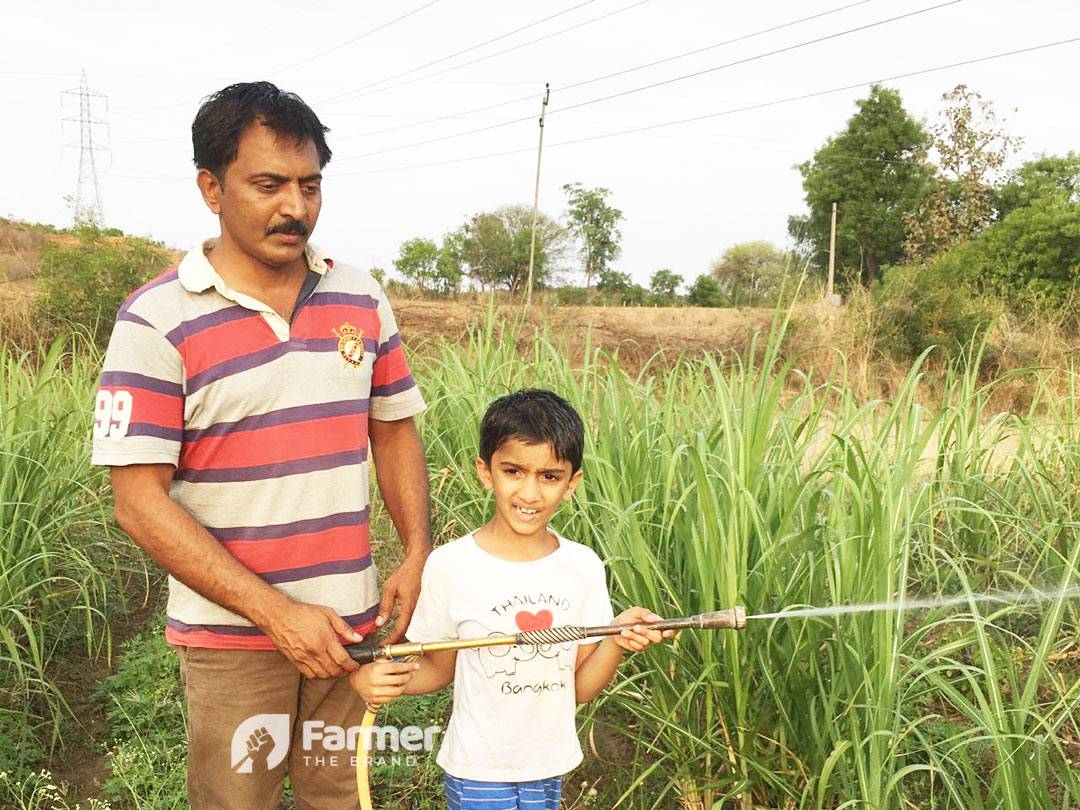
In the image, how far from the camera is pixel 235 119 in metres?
1.74

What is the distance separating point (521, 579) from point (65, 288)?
1121 centimetres

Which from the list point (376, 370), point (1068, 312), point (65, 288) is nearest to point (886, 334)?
point (1068, 312)

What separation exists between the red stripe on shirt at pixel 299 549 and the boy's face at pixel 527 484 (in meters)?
0.34

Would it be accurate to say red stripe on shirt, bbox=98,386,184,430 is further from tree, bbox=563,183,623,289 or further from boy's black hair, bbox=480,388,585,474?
tree, bbox=563,183,623,289

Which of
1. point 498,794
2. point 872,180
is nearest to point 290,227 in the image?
point 498,794

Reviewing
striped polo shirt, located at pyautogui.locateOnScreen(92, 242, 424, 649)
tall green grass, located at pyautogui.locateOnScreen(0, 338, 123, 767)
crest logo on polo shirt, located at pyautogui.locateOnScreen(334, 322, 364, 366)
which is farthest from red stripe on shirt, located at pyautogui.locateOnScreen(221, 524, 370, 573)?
tall green grass, located at pyautogui.locateOnScreen(0, 338, 123, 767)

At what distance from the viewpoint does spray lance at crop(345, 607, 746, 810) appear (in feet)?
4.51

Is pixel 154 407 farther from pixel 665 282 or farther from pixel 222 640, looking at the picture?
pixel 665 282

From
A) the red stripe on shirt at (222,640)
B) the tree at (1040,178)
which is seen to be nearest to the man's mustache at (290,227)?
the red stripe on shirt at (222,640)

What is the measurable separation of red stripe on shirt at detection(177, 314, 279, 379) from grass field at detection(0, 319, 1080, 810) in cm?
98

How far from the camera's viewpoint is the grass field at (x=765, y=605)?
2035mm

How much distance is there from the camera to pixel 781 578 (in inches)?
93.8

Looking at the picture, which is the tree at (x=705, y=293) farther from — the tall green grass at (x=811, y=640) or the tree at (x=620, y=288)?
the tall green grass at (x=811, y=640)
